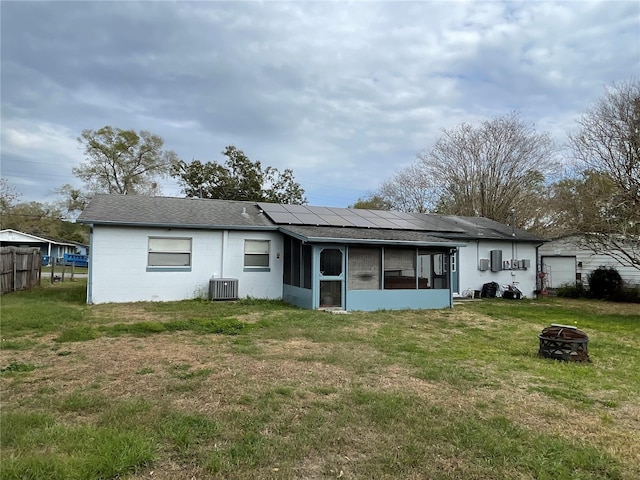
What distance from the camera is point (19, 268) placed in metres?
14.4

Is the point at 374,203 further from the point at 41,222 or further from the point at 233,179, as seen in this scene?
the point at 41,222

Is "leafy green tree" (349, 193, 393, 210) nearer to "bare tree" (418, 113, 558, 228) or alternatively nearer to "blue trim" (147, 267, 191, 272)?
"bare tree" (418, 113, 558, 228)

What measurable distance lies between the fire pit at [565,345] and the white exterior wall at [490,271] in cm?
977

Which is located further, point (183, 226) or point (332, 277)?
point (183, 226)

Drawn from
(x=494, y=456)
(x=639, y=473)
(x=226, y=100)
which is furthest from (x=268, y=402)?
(x=226, y=100)

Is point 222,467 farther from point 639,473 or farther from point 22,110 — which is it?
point 22,110

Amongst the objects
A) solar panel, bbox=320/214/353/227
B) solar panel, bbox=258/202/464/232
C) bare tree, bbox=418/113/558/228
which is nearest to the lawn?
solar panel, bbox=320/214/353/227

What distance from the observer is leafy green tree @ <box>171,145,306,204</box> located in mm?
31969

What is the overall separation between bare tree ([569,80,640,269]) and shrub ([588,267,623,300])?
2.96 m

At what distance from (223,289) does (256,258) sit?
1505mm

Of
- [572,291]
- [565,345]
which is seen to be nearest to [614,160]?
[572,291]

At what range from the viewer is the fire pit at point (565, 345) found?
6138 millimetres

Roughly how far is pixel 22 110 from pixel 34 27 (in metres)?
2.40

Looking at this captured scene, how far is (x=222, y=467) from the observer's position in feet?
9.23
